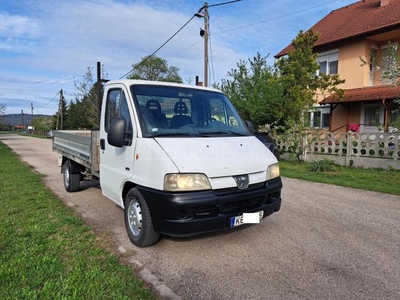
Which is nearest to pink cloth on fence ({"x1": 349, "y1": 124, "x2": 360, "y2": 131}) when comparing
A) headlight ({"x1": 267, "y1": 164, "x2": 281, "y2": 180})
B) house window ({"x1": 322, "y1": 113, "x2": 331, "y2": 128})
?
house window ({"x1": 322, "y1": 113, "x2": 331, "y2": 128})

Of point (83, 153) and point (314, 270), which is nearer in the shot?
point (314, 270)

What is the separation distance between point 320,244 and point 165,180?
2384 millimetres

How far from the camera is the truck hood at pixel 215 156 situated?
350 centimetres

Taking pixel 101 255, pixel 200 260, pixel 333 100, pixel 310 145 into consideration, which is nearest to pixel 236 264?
pixel 200 260

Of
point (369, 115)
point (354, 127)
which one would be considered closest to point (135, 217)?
point (354, 127)

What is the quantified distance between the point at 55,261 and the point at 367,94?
17.6m

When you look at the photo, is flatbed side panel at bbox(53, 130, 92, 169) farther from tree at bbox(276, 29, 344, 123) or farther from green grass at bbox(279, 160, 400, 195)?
tree at bbox(276, 29, 344, 123)

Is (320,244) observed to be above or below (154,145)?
below

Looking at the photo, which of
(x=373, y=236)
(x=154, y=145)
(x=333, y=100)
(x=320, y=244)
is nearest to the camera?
(x=154, y=145)

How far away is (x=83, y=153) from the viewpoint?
599 cm

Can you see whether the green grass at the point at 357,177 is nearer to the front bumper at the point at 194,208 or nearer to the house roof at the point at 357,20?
the front bumper at the point at 194,208

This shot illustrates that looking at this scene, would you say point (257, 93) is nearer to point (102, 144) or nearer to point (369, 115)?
point (369, 115)

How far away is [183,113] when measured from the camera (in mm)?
4438

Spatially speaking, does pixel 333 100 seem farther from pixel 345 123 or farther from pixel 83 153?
pixel 83 153
